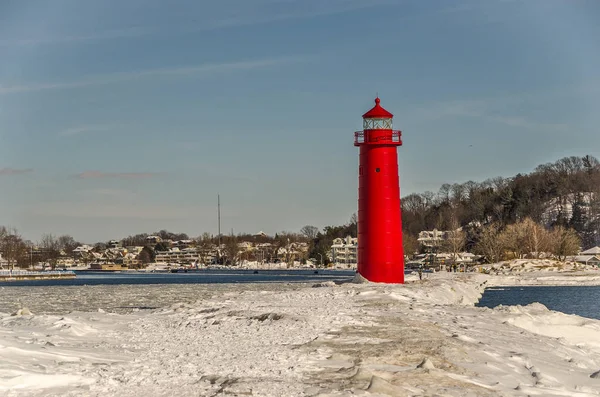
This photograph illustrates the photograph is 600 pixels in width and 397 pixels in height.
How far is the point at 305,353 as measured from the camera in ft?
41.3

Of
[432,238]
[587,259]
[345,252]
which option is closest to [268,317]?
[587,259]

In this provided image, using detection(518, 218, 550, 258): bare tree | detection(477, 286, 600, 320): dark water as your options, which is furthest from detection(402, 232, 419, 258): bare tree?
detection(477, 286, 600, 320): dark water

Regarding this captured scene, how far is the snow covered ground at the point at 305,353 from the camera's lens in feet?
32.8

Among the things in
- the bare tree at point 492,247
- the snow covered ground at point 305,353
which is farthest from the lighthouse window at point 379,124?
the bare tree at point 492,247

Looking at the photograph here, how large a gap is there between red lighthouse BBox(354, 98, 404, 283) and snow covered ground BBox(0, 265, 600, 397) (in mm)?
9621

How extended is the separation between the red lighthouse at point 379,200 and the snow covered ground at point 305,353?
9621mm

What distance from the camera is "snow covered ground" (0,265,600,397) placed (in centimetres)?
998

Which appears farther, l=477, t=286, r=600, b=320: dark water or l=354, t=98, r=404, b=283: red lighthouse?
l=477, t=286, r=600, b=320: dark water

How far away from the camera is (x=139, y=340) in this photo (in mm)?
14516

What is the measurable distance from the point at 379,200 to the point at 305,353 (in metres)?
18.2

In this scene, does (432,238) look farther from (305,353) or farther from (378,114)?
(305,353)

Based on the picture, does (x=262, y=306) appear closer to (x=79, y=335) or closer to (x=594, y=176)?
(x=79, y=335)

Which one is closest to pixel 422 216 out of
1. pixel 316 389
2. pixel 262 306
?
pixel 262 306

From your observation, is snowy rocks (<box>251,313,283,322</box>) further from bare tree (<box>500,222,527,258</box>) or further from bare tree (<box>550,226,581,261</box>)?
bare tree (<box>500,222,527,258</box>)
